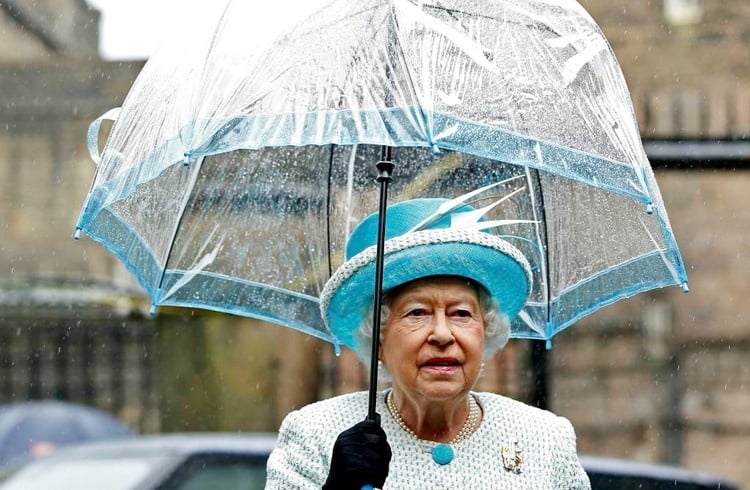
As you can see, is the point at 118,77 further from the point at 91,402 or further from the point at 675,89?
the point at 675,89

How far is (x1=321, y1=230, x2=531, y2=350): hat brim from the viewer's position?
8.74 ft

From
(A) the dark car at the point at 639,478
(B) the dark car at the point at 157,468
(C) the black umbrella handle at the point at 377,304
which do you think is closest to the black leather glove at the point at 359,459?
(C) the black umbrella handle at the point at 377,304

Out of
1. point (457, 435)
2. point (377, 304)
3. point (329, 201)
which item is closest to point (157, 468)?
point (329, 201)

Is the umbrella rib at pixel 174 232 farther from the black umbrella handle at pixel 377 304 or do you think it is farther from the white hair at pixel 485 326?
the black umbrella handle at pixel 377 304

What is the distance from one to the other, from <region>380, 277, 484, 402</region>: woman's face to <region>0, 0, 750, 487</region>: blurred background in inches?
255

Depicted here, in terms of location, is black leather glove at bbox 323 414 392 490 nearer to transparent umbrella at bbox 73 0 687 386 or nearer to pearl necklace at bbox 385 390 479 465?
pearl necklace at bbox 385 390 479 465

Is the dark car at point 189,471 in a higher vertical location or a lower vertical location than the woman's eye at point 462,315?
lower

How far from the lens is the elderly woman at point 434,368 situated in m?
2.66

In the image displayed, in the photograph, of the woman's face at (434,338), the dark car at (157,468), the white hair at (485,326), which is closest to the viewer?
the woman's face at (434,338)

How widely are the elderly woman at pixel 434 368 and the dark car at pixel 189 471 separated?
2.17 metres

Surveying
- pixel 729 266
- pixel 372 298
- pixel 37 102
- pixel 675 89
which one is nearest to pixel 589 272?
pixel 372 298

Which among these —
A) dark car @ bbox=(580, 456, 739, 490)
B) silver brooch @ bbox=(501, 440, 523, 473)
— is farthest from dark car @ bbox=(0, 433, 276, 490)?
silver brooch @ bbox=(501, 440, 523, 473)

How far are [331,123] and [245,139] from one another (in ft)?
0.52

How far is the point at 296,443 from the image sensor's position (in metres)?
2.69
